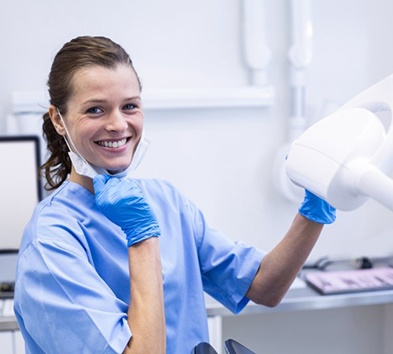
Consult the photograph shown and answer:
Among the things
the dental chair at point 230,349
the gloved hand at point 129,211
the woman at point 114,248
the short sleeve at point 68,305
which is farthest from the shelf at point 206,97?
the dental chair at point 230,349

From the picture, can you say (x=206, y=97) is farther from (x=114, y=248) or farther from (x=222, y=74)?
(x=114, y=248)

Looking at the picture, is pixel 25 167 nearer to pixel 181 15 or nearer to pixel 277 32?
pixel 181 15

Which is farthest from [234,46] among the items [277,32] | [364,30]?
[364,30]

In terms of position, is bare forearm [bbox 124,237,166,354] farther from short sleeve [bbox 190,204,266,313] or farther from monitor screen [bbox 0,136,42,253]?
monitor screen [bbox 0,136,42,253]

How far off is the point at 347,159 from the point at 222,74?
4.33 feet

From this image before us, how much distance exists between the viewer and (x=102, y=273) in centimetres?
107

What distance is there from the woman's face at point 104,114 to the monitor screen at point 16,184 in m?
0.69

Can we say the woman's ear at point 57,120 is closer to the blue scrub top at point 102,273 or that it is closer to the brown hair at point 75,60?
the brown hair at point 75,60

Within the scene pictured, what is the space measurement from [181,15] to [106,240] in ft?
3.59

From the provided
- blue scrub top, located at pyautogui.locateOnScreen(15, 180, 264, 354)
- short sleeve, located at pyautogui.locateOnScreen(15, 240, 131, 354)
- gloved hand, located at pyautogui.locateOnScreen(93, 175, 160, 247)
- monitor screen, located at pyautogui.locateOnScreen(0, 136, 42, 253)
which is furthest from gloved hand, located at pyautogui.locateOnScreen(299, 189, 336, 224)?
monitor screen, located at pyautogui.locateOnScreen(0, 136, 42, 253)

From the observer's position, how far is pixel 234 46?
198 centimetres

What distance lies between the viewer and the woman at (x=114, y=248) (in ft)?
3.08

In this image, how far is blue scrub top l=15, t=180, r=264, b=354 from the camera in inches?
36.8

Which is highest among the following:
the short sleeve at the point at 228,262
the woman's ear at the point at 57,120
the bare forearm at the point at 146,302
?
the woman's ear at the point at 57,120
